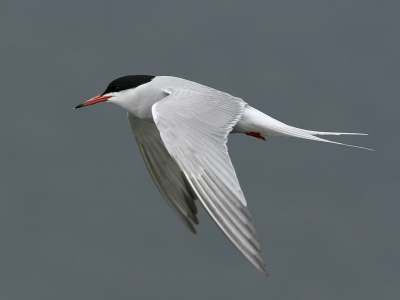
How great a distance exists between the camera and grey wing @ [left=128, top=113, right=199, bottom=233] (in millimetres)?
9219

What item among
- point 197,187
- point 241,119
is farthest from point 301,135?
point 197,187

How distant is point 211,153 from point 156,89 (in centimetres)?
175

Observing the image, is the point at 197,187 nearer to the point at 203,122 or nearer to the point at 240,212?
the point at 240,212

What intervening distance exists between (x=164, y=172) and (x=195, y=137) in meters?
2.31

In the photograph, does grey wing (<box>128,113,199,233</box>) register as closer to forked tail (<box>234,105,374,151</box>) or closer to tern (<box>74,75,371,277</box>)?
tern (<box>74,75,371,277</box>)


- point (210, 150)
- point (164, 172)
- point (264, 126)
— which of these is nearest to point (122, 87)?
point (164, 172)

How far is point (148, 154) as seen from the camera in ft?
31.9

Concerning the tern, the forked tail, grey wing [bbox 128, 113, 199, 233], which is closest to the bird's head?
the tern

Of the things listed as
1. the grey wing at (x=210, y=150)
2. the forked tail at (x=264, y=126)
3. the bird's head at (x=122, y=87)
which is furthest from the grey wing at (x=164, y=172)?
the grey wing at (x=210, y=150)

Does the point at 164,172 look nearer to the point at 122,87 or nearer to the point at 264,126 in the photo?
the point at 122,87

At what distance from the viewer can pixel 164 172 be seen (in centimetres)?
955

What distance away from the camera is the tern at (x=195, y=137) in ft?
20.9

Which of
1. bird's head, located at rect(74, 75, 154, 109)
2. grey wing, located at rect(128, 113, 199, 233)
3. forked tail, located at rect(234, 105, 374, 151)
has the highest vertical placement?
bird's head, located at rect(74, 75, 154, 109)

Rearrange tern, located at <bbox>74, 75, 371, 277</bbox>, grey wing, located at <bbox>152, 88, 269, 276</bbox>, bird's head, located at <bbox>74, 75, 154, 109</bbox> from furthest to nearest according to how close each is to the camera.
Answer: bird's head, located at <bbox>74, 75, 154, 109</bbox>
tern, located at <bbox>74, 75, 371, 277</bbox>
grey wing, located at <bbox>152, 88, 269, 276</bbox>
